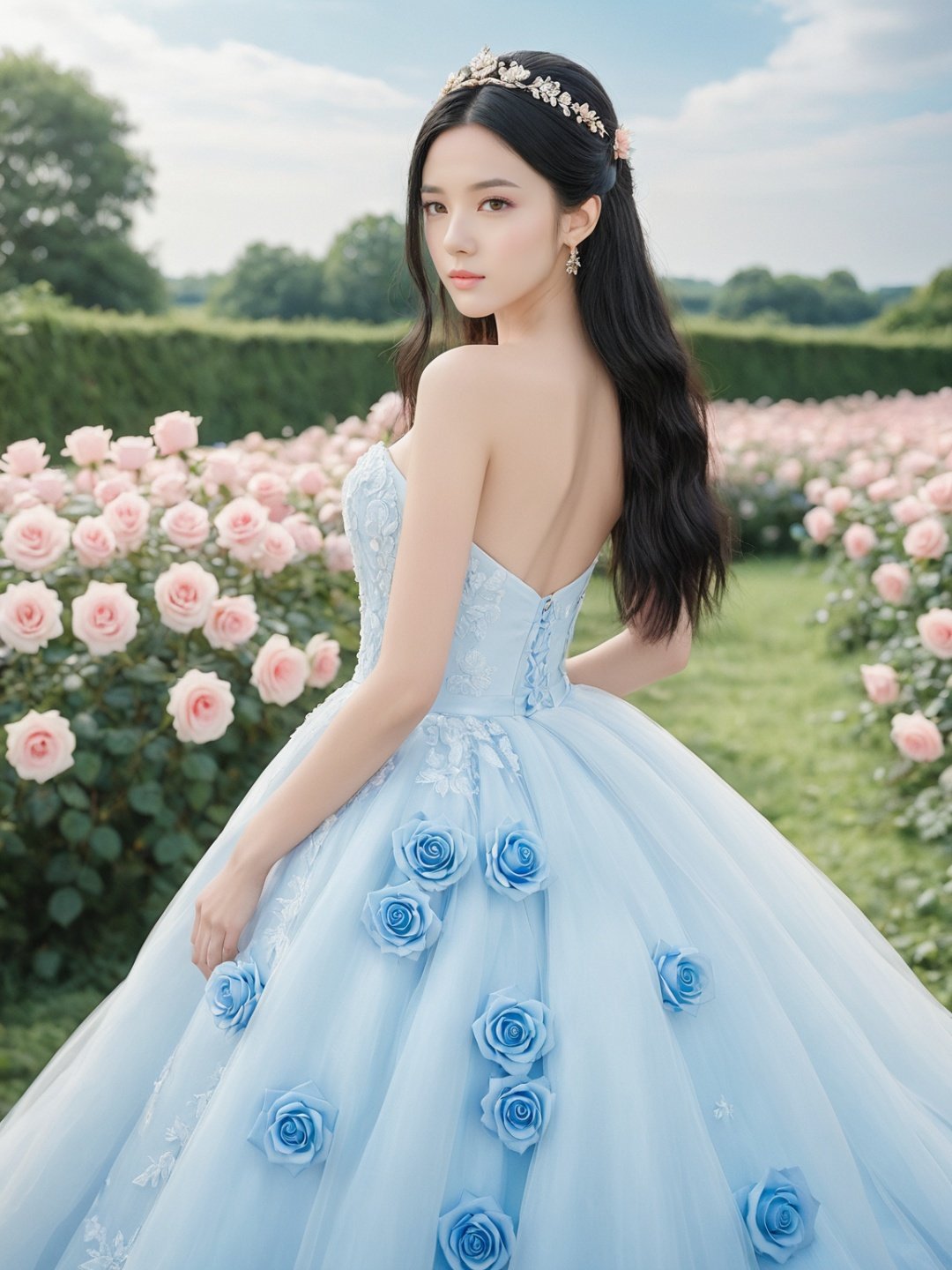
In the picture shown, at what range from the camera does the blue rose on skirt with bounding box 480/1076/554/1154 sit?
1422mm

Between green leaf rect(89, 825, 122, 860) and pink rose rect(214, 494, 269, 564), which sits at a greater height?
pink rose rect(214, 494, 269, 564)

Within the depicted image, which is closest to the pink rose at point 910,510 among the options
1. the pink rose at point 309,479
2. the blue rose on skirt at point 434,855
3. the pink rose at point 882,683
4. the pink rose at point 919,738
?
the pink rose at point 882,683

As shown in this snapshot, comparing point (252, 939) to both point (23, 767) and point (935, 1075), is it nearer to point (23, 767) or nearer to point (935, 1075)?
point (935, 1075)

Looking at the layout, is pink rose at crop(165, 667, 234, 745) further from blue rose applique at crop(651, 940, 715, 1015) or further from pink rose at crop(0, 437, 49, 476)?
blue rose applique at crop(651, 940, 715, 1015)

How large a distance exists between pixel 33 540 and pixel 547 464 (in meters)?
1.95

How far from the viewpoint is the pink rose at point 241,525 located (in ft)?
11.1

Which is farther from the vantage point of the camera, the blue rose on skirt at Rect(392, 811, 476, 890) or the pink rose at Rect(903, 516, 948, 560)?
the pink rose at Rect(903, 516, 948, 560)

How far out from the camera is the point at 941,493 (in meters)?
4.58

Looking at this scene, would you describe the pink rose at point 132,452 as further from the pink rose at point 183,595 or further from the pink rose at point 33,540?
the pink rose at point 183,595

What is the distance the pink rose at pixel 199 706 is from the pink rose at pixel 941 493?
2986 mm

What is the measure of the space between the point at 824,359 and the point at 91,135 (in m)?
23.8

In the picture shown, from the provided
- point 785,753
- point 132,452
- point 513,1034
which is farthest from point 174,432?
point 785,753

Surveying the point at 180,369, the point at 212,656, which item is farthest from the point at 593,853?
the point at 180,369

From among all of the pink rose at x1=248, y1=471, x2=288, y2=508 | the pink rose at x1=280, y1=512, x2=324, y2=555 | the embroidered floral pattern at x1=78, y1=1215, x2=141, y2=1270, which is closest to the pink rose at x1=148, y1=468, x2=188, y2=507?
the pink rose at x1=248, y1=471, x2=288, y2=508
